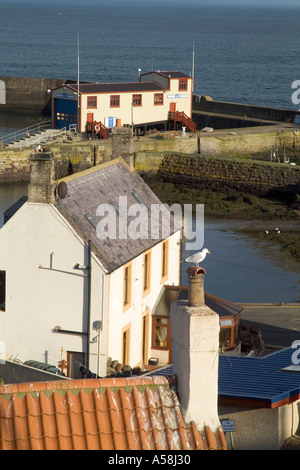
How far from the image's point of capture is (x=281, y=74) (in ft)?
508

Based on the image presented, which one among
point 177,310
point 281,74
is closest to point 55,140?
point 177,310

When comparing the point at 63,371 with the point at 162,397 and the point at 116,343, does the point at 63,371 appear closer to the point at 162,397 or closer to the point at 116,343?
the point at 116,343

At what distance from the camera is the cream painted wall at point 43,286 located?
21.0 meters

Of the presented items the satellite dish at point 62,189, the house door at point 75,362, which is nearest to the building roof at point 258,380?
the house door at point 75,362

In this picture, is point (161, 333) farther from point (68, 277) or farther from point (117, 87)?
point (117, 87)

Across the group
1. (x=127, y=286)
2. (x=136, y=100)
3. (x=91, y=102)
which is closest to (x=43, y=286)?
(x=127, y=286)

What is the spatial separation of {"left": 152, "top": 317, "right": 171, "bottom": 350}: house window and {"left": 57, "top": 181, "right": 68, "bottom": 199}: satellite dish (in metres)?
4.95

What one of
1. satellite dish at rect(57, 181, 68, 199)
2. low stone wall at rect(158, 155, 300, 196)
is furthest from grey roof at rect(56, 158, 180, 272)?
low stone wall at rect(158, 155, 300, 196)

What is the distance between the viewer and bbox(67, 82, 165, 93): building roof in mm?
63250

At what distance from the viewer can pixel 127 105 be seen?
64.7 meters

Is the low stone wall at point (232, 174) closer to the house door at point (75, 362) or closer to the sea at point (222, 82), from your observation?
the sea at point (222, 82)

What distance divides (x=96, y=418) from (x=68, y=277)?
11.9 m

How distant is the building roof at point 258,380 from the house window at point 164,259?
10915 mm

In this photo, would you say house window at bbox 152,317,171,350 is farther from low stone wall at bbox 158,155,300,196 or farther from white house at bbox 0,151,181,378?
low stone wall at bbox 158,155,300,196
